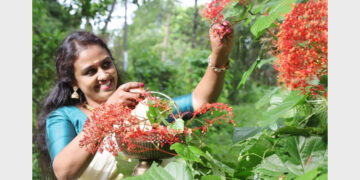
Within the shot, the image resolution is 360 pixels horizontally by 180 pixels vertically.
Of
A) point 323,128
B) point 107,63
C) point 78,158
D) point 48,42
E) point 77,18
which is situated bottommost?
point 78,158

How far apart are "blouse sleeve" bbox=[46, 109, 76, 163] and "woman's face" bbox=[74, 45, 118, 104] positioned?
115 mm

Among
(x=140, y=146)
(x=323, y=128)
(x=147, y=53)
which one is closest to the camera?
(x=323, y=128)

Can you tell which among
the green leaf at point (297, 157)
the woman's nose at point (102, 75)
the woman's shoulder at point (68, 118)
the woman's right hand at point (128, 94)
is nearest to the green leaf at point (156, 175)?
the green leaf at point (297, 157)

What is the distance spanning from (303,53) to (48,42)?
2.61 meters

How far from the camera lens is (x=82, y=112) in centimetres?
102

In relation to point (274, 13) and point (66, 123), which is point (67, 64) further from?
point (274, 13)

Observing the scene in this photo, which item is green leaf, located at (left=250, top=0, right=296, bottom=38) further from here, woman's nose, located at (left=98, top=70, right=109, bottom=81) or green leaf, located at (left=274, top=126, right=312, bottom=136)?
woman's nose, located at (left=98, top=70, right=109, bottom=81)

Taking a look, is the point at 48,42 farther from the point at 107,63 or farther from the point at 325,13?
the point at 325,13

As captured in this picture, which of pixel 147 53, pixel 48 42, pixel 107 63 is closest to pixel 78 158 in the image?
pixel 107 63

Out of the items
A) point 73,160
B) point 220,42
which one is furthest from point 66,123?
point 220,42

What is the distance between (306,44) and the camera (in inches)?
16.2

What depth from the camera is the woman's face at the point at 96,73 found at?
2.87 feet

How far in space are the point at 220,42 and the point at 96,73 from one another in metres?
0.40

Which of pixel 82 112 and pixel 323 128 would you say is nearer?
pixel 323 128
